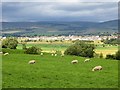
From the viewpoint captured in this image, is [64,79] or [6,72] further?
[6,72]

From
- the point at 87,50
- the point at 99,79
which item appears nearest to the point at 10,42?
the point at 87,50

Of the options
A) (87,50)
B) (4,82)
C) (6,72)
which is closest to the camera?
(4,82)

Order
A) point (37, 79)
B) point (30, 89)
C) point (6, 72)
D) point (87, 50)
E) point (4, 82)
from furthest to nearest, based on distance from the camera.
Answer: point (87, 50)
point (6, 72)
point (37, 79)
point (4, 82)
point (30, 89)

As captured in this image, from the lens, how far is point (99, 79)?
3116cm

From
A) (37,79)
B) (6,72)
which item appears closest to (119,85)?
(37,79)

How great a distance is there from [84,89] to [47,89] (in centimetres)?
315

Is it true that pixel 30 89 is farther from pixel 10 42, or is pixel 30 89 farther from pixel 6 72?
pixel 10 42

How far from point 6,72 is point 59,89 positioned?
38.1ft

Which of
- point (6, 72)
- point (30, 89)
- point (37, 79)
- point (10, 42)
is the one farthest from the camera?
point (10, 42)

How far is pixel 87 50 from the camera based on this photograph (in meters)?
88.1

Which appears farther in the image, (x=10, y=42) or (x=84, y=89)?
(x=10, y=42)

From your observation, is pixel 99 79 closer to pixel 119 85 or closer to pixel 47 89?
pixel 119 85

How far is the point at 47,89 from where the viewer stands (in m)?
25.0

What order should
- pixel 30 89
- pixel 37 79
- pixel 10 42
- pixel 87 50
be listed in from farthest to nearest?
pixel 10 42, pixel 87 50, pixel 37 79, pixel 30 89
